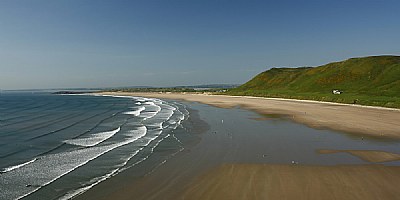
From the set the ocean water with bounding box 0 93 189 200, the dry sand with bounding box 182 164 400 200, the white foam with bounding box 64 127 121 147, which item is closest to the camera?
the dry sand with bounding box 182 164 400 200

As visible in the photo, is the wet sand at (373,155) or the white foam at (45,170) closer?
the white foam at (45,170)

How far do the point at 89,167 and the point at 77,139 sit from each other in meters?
9.38

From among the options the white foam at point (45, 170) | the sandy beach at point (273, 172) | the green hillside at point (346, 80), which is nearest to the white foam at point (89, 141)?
the white foam at point (45, 170)

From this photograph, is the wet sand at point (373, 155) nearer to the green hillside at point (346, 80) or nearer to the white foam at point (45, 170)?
the white foam at point (45, 170)

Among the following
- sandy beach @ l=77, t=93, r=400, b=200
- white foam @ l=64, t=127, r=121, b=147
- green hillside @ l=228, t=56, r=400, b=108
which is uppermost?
green hillside @ l=228, t=56, r=400, b=108

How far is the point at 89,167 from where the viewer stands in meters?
14.1

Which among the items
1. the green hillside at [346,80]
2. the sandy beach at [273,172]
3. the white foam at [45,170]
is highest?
the green hillside at [346,80]

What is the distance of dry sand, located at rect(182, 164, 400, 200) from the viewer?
384 inches

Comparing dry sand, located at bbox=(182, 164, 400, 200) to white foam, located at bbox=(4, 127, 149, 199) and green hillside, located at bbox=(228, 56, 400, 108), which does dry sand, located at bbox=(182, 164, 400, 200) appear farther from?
green hillside, located at bbox=(228, 56, 400, 108)

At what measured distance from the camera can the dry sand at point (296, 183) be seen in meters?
9.75

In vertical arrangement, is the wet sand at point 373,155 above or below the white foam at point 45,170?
above

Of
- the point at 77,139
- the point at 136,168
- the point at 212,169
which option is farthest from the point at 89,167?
the point at 77,139

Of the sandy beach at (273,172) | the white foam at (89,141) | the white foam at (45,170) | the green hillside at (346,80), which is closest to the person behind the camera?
the sandy beach at (273,172)

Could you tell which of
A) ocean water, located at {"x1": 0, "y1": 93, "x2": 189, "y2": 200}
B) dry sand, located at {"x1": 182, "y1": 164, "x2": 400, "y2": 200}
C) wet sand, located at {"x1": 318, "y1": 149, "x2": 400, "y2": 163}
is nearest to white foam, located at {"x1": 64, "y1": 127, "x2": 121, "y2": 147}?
ocean water, located at {"x1": 0, "y1": 93, "x2": 189, "y2": 200}
